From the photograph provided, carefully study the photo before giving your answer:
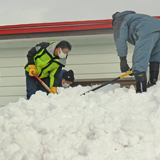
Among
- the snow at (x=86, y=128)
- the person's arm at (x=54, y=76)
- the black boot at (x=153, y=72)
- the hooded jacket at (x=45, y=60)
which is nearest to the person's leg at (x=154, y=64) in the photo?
the black boot at (x=153, y=72)

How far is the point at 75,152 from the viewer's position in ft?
6.49

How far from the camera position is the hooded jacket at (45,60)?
386 centimetres

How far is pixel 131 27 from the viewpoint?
2746 mm

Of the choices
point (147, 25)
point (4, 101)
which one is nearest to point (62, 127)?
point (147, 25)

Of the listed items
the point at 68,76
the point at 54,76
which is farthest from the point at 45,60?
the point at 68,76

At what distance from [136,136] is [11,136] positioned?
52.5 inches

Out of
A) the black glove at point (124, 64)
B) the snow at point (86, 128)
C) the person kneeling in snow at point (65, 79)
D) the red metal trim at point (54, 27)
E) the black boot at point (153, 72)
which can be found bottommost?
the person kneeling in snow at point (65, 79)

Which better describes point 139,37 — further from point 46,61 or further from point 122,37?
point 46,61

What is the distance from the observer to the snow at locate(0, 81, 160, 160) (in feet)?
6.38

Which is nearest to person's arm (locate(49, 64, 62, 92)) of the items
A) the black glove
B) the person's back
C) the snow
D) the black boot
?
the snow

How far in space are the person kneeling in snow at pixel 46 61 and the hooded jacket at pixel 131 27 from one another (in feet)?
3.67

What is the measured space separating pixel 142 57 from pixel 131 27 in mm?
426

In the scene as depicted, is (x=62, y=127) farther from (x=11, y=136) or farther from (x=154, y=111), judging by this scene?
(x=154, y=111)

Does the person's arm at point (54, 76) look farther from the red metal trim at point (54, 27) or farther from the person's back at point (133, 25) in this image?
the person's back at point (133, 25)
